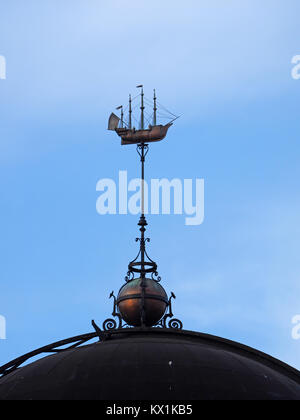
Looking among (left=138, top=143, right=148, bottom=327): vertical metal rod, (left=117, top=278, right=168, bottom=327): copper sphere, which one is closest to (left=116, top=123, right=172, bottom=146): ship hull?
(left=138, top=143, right=148, bottom=327): vertical metal rod

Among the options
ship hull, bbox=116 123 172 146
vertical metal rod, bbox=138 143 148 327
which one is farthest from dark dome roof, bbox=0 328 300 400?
ship hull, bbox=116 123 172 146

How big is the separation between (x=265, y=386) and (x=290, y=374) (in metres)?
3.53

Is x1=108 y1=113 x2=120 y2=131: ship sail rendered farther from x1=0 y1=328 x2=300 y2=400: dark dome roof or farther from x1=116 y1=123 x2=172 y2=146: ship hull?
x1=0 y1=328 x2=300 y2=400: dark dome roof

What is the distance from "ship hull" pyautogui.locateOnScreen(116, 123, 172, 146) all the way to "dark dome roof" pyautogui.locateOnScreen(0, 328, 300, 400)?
29.2 ft

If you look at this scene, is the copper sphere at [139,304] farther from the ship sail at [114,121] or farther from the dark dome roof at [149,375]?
the ship sail at [114,121]

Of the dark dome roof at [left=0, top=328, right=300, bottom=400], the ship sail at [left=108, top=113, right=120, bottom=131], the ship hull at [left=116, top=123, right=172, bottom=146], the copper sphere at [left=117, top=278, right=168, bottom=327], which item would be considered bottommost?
the dark dome roof at [left=0, top=328, right=300, bottom=400]

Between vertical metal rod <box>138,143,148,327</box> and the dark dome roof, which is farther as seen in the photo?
vertical metal rod <box>138,143,148,327</box>

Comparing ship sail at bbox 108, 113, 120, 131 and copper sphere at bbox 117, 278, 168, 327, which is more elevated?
ship sail at bbox 108, 113, 120, 131

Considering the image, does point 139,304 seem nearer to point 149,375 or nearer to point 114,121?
point 149,375

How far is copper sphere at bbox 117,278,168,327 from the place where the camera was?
38.8 meters

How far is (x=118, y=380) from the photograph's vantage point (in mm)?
32062

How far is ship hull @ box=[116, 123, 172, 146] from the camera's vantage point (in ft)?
140
